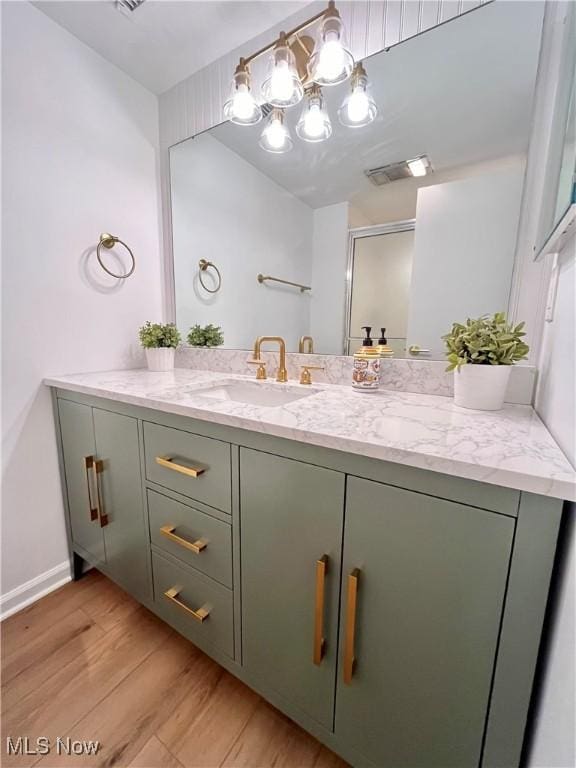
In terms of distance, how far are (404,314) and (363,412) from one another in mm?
510

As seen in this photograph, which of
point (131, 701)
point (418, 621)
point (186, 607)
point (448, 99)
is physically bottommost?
point (131, 701)

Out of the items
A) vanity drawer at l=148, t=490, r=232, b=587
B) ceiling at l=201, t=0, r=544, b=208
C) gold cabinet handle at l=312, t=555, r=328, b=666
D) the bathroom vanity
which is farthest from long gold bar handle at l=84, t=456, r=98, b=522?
ceiling at l=201, t=0, r=544, b=208

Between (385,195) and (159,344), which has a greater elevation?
(385,195)

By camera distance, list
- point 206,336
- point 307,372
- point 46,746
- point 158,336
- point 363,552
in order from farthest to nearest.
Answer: point 206,336
point 158,336
point 307,372
point 46,746
point 363,552

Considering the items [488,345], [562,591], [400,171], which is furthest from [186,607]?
[400,171]

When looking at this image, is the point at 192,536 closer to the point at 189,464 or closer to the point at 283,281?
the point at 189,464

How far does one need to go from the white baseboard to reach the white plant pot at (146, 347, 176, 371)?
98 centimetres

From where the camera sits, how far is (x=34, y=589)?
1.34 metres

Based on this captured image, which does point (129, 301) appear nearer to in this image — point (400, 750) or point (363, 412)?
point (363, 412)

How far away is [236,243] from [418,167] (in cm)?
86

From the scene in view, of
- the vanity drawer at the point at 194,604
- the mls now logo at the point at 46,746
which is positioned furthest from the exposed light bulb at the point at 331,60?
the mls now logo at the point at 46,746

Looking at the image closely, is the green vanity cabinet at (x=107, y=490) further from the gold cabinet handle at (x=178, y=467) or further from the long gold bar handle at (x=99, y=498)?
the gold cabinet handle at (x=178, y=467)

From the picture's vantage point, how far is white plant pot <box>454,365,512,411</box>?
2.72 feet

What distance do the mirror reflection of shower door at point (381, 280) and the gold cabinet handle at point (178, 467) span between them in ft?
2.49
